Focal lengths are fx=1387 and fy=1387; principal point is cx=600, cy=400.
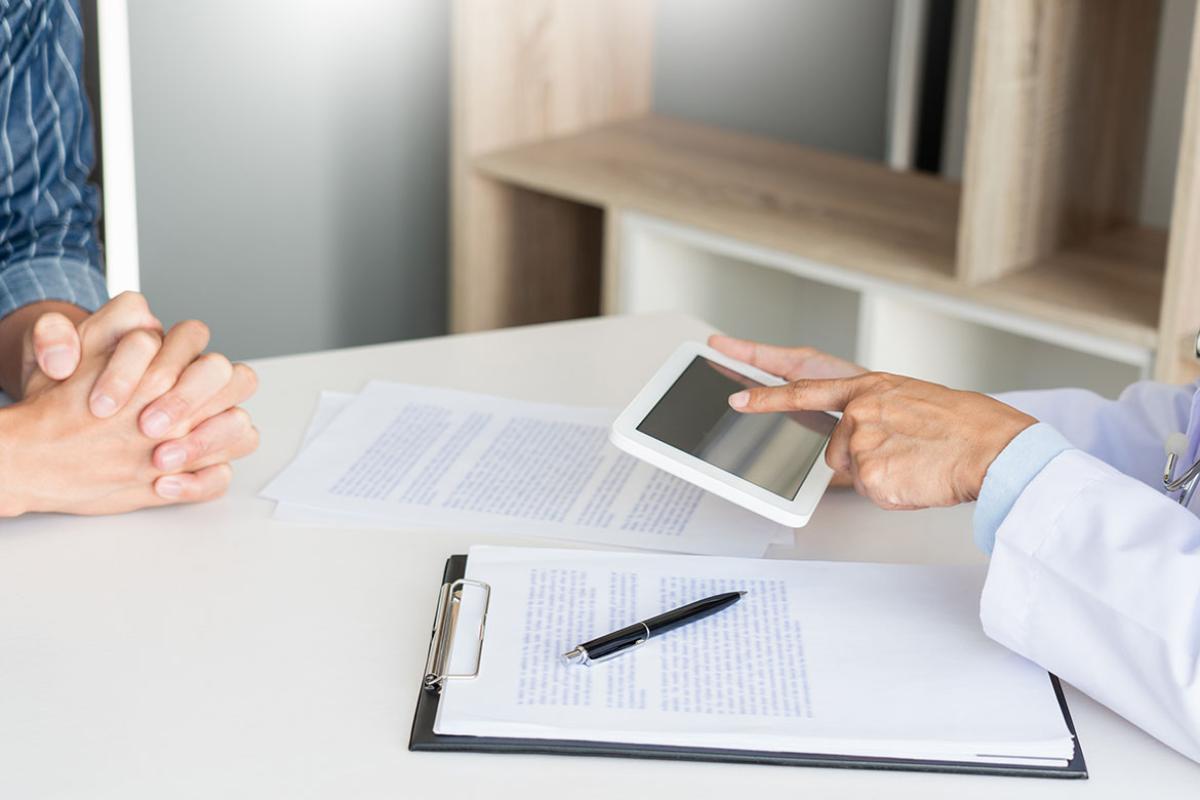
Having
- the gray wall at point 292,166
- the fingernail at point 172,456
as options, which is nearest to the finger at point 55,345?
the fingernail at point 172,456

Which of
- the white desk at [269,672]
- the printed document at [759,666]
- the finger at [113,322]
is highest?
the finger at [113,322]

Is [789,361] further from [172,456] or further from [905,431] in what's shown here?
[172,456]

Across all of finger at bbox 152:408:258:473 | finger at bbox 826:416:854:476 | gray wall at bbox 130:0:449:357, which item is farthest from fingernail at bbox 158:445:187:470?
gray wall at bbox 130:0:449:357

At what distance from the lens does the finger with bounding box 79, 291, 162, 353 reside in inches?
44.2

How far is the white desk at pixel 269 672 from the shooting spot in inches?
30.7

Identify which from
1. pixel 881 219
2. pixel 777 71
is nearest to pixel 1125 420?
pixel 881 219

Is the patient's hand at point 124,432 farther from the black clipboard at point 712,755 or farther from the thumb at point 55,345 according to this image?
the black clipboard at point 712,755

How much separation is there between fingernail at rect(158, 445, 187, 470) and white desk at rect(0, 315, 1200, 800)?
0.14ft

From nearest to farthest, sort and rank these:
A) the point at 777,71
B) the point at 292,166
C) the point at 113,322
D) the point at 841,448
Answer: the point at 841,448, the point at 113,322, the point at 292,166, the point at 777,71

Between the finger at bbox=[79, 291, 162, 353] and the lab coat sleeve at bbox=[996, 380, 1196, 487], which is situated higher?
the finger at bbox=[79, 291, 162, 353]

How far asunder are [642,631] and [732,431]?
226mm

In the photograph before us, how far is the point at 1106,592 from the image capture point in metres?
0.86

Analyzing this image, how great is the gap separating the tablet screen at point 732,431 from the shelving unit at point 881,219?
2.80ft

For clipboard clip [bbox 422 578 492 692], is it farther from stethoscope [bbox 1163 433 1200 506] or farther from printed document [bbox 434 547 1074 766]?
stethoscope [bbox 1163 433 1200 506]
